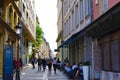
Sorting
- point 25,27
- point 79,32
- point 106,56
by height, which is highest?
point 25,27

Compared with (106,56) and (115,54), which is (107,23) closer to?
(115,54)

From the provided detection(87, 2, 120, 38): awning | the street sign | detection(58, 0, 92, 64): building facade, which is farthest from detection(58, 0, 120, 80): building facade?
the street sign

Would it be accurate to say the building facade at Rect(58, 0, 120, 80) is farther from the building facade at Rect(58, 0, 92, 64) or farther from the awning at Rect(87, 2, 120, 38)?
the building facade at Rect(58, 0, 92, 64)

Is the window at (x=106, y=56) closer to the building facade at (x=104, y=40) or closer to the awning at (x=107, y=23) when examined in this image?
the building facade at (x=104, y=40)

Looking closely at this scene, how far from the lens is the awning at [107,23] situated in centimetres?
1437

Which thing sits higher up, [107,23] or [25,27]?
[25,27]

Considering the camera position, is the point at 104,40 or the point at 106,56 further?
the point at 104,40

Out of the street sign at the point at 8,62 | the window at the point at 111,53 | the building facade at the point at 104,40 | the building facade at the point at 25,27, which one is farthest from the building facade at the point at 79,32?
the building facade at the point at 25,27

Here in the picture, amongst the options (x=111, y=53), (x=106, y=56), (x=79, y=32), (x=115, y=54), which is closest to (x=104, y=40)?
(x=106, y=56)

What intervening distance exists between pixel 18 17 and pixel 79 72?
54.4ft

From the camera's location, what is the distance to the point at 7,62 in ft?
56.7

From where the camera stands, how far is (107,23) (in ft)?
56.1

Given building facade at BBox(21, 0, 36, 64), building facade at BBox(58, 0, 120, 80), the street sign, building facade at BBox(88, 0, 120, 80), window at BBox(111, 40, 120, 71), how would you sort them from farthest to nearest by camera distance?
building facade at BBox(21, 0, 36, 64)
the street sign
window at BBox(111, 40, 120, 71)
building facade at BBox(58, 0, 120, 80)
building facade at BBox(88, 0, 120, 80)

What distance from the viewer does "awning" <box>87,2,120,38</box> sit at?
14.4m
